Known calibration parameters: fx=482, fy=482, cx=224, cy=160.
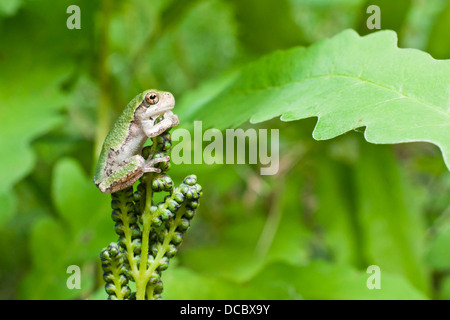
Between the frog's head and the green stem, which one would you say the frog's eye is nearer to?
the frog's head

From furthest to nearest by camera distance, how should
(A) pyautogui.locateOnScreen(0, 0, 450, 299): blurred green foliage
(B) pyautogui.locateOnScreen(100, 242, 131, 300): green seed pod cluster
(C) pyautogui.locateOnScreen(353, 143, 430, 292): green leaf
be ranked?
(C) pyautogui.locateOnScreen(353, 143, 430, 292): green leaf → (A) pyautogui.locateOnScreen(0, 0, 450, 299): blurred green foliage → (B) pyautogui.locateOnScreen(100, 242, 131, 300): green seed pod cluster

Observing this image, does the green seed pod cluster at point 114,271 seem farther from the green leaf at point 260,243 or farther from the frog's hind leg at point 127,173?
the green leaf at point 260,243

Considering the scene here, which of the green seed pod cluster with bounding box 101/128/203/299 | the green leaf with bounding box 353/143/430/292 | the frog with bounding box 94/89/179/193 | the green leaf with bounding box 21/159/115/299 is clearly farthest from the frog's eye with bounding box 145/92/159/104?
the green leaf with bounding box 353/143/430/292

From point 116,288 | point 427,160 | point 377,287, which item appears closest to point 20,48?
point 116,288

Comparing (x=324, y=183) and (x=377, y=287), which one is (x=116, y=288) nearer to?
(x=377, y=287)

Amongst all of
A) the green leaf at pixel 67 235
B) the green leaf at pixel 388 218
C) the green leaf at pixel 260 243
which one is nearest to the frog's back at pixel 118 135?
the green leaf at pixel 67 235
